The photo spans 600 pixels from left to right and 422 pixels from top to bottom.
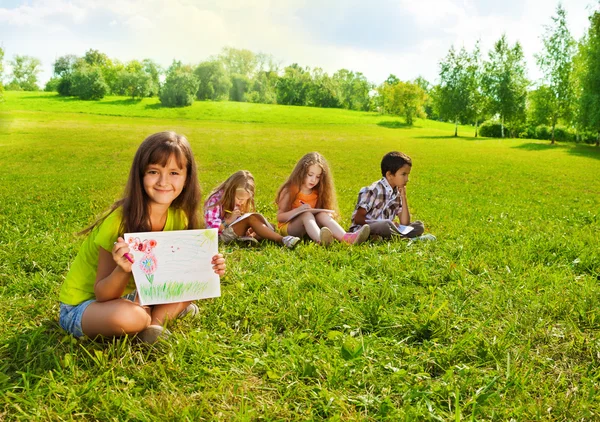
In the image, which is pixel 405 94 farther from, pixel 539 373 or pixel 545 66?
pixel 539 373

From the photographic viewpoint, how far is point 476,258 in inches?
156

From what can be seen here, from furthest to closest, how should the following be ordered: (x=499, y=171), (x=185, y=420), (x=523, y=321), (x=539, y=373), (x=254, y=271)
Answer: (x=499, y=171) < (x=254, y=271) < (x=523, y=321) < (x=539, y=373) < (x=185, y=420)

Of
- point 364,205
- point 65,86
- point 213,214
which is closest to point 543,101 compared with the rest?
point 65,86

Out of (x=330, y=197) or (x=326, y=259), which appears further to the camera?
(x=330, y=197)

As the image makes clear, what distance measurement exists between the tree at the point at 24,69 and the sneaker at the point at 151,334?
23065 millimetres

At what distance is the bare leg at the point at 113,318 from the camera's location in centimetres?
235

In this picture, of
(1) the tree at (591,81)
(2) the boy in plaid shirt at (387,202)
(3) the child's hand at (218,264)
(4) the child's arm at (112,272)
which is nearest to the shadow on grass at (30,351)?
(4) the child's arm at (112,272)

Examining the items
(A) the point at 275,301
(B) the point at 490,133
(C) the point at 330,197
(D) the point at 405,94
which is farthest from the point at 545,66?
(A) the point at 275,301

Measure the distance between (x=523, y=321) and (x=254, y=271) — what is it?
1.94 metres

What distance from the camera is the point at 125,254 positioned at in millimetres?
2289

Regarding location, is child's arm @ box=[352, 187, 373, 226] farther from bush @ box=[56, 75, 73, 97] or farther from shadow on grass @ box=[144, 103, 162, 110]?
bush @ box=[56, 75, 73, 97]

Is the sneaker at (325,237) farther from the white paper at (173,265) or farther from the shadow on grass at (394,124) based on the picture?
the shadow on grass at (394,124)

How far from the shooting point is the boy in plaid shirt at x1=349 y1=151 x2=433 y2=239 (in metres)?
4.79

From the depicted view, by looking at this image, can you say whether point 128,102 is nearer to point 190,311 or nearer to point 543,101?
point 190,311
